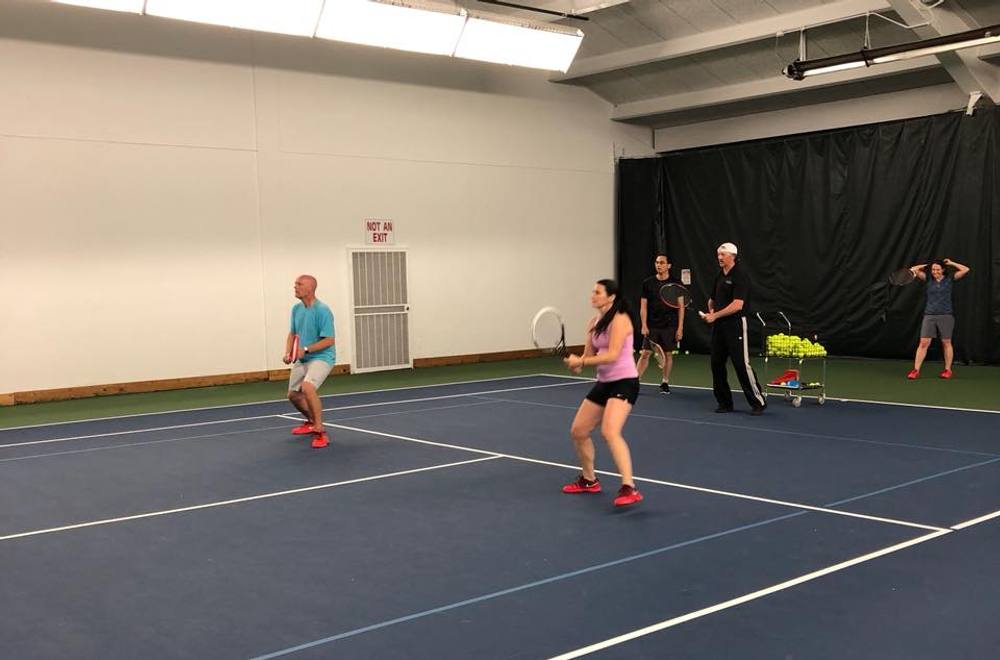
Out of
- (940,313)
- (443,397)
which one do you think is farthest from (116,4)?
(940,313)

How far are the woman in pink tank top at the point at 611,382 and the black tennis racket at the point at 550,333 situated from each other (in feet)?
41.0

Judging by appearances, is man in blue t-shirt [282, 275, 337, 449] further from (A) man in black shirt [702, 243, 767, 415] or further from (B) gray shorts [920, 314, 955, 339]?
(B) gray shorts [920, 314, 955, 339]

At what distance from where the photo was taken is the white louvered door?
17.4m

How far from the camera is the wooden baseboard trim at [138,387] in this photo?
46.5 ft

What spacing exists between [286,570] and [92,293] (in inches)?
406

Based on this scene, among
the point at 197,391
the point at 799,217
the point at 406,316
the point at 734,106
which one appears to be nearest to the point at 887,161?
the point at 799,217

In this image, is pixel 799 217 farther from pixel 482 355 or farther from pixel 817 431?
pixel 817 431

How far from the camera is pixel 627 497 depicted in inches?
277

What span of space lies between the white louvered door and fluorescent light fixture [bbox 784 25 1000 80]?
7.49 m

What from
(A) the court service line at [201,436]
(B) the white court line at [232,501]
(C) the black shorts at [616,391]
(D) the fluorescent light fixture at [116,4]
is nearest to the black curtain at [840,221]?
(A) the court service line at [201,436]

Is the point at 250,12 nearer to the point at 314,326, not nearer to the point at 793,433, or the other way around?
the point at 314,326

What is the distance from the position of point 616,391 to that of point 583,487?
849mm

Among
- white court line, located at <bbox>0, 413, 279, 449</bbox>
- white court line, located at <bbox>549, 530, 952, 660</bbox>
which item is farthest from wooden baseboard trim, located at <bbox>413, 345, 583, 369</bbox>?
white court line, located at <bbox>549, 530, 952, 660</bbox>

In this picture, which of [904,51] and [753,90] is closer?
[904,51]
